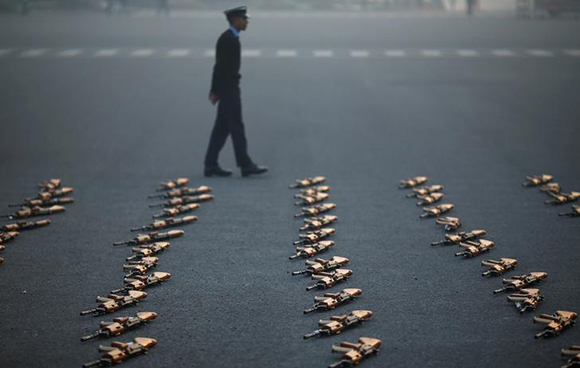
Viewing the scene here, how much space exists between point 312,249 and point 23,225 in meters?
3.64

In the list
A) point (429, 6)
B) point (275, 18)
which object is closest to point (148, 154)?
point (275, 18)

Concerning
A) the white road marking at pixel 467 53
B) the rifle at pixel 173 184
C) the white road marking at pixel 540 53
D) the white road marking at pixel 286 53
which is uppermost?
the rifle at pixel 173 184

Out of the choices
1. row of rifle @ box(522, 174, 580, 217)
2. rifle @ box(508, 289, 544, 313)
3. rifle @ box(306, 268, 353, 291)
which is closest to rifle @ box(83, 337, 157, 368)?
rifle @ box(306, 268, 353, 291)

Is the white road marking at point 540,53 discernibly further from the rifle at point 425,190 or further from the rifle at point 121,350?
the rifle at point 121,350

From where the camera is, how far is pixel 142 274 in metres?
10.9

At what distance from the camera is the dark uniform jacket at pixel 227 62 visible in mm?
16250

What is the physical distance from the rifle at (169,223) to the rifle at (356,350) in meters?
4.82

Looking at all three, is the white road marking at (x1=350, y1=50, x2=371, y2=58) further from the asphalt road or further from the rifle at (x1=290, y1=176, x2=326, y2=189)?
the rifle at (x1=290, y1=176, x2=326, y2=189)

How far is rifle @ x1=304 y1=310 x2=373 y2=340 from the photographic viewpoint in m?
9.02

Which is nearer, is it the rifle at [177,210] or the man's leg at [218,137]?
the rifle at [177,210]

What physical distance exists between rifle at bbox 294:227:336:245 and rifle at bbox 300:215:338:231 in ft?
0.64

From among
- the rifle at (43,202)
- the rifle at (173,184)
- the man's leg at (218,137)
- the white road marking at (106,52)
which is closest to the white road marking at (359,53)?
the white road marking at (106,52)

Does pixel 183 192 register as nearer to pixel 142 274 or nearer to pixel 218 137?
pixel 218 137

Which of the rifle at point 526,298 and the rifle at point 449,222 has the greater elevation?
the rifle at point 526,298
